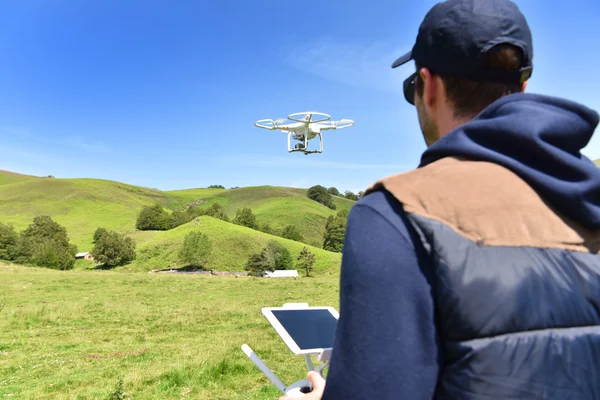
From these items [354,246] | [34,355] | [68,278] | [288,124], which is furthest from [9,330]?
[288,124]

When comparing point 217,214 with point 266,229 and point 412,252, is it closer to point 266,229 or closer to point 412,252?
point 266,229

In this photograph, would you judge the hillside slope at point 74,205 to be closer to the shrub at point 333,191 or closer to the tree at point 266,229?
the tree at point 266,229

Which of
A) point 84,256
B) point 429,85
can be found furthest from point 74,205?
point 429,85

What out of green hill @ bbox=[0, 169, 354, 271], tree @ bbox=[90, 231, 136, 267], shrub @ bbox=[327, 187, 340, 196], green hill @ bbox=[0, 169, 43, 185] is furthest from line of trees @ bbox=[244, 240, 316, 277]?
green hill @ bbox=[0, 169, 43, 185]

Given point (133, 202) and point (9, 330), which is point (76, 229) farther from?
point (9, 330)

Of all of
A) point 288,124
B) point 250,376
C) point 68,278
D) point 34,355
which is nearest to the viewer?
point 250,376

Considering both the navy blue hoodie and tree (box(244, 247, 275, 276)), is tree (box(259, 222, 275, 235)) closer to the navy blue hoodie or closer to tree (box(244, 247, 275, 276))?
tree (box(244, 247, 275, 276))
